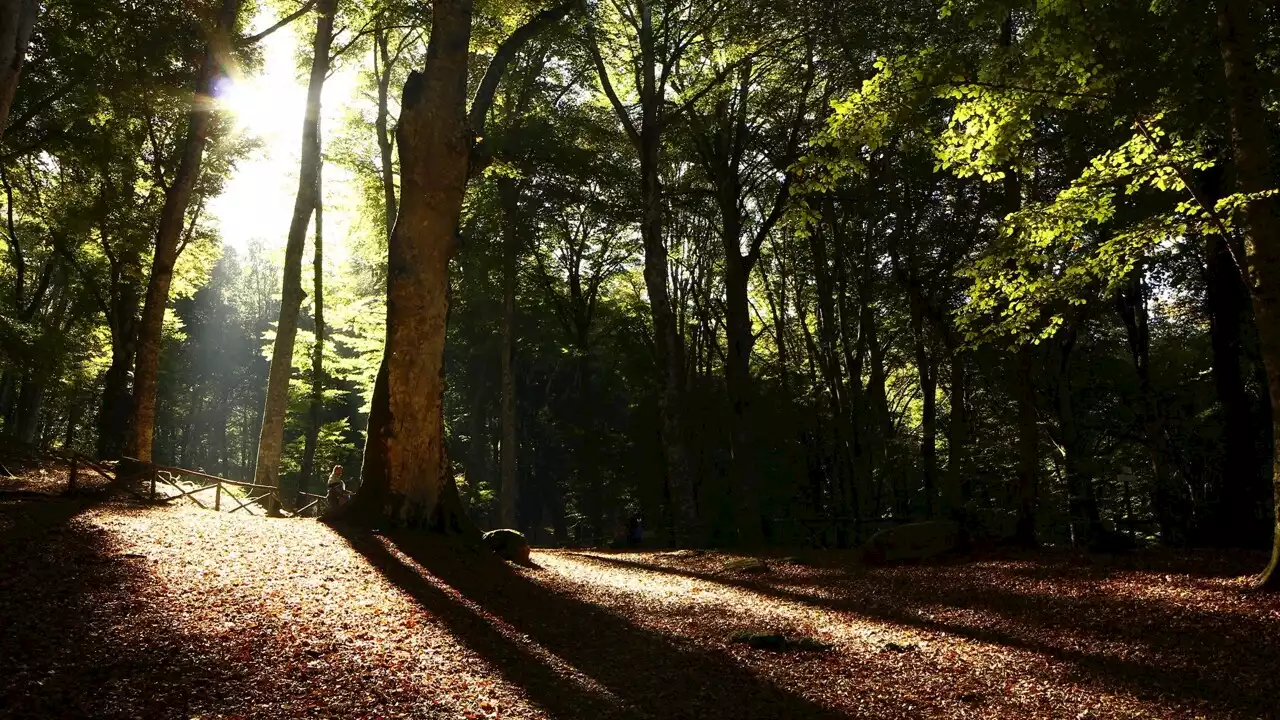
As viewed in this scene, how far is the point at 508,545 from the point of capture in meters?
11.3

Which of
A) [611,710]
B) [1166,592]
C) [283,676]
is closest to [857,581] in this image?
[1166,592]

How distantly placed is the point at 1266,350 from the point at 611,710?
7346 mm

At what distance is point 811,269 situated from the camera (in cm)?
2341

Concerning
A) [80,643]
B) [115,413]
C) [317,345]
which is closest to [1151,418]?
[80,643]

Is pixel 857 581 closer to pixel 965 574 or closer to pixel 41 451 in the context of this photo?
pixel 965 574

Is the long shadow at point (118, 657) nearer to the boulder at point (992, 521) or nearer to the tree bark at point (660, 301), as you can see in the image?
the tree bark at point (660, 301)

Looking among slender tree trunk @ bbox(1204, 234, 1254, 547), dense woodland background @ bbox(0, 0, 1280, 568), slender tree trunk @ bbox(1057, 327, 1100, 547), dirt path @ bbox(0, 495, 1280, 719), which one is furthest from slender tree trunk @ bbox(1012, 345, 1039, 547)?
slender tree trunk @ bbox(1057, 327, 1100, 547)

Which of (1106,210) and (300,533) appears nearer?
(1106,210)

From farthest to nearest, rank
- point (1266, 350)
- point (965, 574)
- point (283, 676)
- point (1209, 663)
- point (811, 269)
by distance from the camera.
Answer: point (811, 269) → point (965, 574) → point (1266, 350) → point (1209, 663) → point (283, 676)

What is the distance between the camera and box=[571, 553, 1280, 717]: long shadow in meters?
5.34

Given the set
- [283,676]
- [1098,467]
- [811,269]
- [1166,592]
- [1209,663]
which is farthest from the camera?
→ [811,269]

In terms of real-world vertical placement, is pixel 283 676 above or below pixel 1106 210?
below

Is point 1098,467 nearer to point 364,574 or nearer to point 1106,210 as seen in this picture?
point 1106,210

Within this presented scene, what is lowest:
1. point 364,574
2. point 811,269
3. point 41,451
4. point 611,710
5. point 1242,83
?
point 611,710
